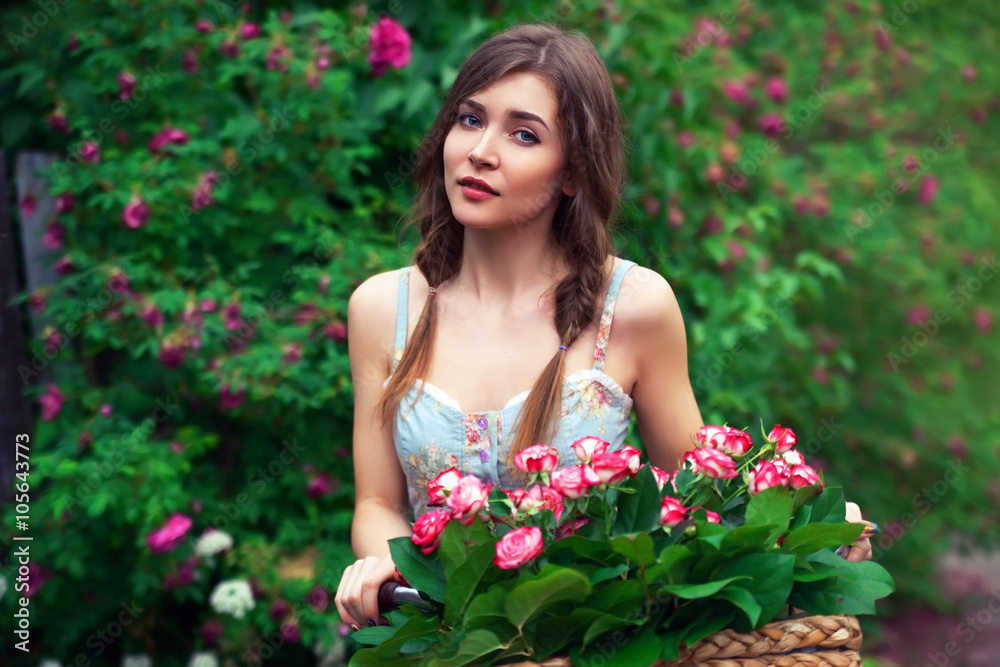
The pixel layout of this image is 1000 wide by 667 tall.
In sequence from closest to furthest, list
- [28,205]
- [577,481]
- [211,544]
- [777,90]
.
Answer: [577,481], [211,544], [28,205], [777,90]

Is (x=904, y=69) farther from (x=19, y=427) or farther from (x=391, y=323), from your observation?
(x=19, y=427)

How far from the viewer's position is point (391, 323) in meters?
1.92

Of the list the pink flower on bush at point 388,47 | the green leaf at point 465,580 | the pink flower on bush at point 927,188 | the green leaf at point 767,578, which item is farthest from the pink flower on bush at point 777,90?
the green leaf at point 465,580

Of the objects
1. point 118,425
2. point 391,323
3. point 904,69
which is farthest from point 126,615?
point 904,69

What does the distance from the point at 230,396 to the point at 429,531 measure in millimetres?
1447

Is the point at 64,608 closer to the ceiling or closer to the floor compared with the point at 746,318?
closer to the floor

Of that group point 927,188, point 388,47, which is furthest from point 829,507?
point 927,188

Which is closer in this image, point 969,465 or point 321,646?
point 321,646

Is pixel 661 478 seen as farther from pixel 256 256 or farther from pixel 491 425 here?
pixel 256 256

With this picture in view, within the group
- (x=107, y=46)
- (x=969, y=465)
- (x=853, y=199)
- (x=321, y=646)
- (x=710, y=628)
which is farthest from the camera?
(x=969, y=465)

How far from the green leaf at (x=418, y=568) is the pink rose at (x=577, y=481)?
0.70 feet

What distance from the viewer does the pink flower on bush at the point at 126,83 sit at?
2.73m

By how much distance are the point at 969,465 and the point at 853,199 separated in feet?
4.33

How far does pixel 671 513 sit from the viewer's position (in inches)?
47.0
